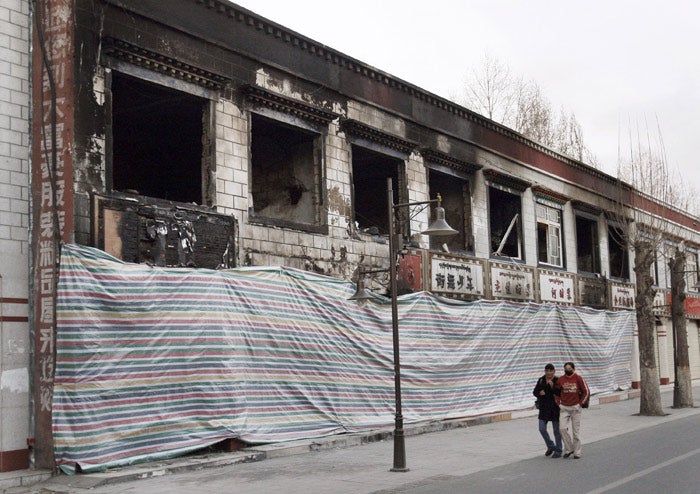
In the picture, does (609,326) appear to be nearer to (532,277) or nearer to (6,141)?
(532,277)

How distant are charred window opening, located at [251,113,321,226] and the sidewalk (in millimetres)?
5057

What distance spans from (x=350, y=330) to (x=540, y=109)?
3142cm

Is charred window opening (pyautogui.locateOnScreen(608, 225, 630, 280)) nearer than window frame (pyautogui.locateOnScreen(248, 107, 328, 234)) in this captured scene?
No

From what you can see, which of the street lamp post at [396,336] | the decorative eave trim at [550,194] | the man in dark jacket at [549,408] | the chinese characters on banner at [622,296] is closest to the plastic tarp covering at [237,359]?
the street lamp post at [396,336]

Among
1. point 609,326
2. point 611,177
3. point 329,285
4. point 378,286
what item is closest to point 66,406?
point 329,285

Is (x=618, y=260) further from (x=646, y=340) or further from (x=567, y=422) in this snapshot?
(x=567, y=422)

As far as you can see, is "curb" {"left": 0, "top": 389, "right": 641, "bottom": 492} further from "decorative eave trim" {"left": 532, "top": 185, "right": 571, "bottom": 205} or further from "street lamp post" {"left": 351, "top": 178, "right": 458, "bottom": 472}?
"decorative eave trim" {"left": 532, "top": 185, "right": 571, "bottom": 205}

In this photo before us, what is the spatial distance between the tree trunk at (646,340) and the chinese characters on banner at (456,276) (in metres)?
4.52

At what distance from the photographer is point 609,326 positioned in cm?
2806

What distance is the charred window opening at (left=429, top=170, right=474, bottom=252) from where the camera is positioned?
22203mm

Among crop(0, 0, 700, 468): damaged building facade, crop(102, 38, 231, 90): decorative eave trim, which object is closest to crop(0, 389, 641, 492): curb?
crop(0, 0, 700, 468): damaged building facade

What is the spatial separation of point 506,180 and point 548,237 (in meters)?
3.59

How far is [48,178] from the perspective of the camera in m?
12.2

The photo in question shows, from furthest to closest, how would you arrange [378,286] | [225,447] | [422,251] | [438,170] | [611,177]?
[611,177] → [438,170] → [422,251] → [378,286] → [225,447]
